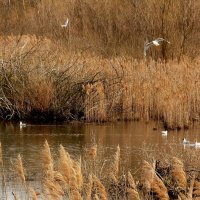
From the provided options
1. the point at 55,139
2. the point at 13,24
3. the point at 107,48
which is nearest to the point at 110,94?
the point at 55,139

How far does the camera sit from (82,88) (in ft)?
44.3

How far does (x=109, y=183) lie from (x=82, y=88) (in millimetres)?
6972

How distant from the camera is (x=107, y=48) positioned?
721 inches

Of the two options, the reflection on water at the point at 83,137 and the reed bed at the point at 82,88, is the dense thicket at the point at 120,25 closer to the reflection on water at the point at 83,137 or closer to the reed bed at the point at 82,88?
the reed bed at the point at 82,88

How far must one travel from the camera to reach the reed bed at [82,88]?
13.1 metres

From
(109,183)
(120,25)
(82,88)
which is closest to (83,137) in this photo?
(82,88)

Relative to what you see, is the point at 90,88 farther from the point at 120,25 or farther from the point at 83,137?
the point at 120,25

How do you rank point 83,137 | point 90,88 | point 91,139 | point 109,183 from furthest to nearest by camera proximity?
point 90,88 < point 83,137 < point 91,139 < point 109,183

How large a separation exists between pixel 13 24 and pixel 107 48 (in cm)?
411

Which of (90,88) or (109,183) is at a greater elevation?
(90,88)

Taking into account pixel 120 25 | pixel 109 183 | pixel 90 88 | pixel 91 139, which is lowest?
pixel 109 183

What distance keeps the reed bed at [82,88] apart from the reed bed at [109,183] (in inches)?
180

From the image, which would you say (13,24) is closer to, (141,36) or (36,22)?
(36,22)

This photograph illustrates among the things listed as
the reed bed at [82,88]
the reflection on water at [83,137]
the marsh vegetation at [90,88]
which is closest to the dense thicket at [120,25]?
the marsh vegetation at [90,88]
